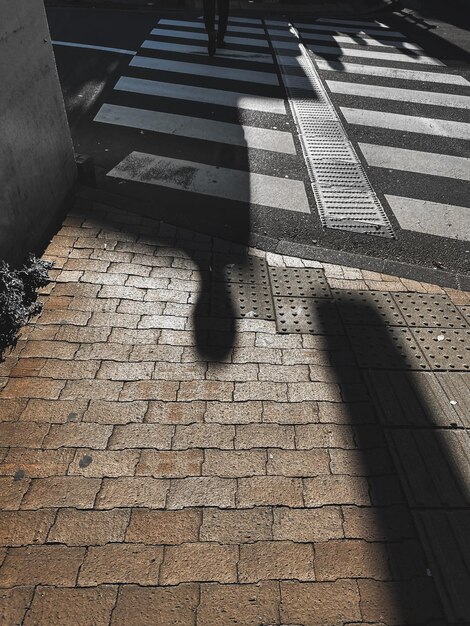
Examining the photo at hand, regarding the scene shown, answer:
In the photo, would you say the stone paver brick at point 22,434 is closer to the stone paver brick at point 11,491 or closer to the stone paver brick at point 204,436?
the stone paver brick at point 11,491

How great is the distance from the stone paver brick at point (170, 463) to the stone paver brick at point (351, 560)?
2.63 feet

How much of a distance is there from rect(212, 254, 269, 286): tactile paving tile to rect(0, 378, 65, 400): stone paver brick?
177cm

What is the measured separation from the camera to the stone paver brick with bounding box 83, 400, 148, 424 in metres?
3.10

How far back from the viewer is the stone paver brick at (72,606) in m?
2.21

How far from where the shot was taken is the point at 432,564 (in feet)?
8.09

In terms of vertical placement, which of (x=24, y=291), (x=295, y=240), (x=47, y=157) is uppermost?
(x=47, y=157)

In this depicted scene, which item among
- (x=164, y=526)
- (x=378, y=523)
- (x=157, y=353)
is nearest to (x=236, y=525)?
(x=164, y=526)

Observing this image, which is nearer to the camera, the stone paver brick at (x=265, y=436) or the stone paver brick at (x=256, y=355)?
the stone paver brick at (x=265, y=436)

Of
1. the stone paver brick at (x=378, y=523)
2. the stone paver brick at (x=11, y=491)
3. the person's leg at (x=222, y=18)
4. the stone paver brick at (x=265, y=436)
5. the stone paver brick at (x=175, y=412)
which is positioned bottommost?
the stone paver brick at (x=265, y=436)

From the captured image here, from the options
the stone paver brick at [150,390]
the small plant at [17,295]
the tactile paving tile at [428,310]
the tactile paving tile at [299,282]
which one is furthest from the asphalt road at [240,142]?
the stone paver brick at [150,390]

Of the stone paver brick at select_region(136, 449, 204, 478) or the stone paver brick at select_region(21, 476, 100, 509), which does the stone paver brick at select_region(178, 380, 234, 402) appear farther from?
the stone paver brick at select_region(21, 476, 100, 509)

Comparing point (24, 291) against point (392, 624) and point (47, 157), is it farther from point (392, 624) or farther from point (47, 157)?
point (392, 624)

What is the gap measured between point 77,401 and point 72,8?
14.1 meters

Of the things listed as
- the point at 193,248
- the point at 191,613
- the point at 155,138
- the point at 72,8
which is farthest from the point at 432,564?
the point at 72,8
